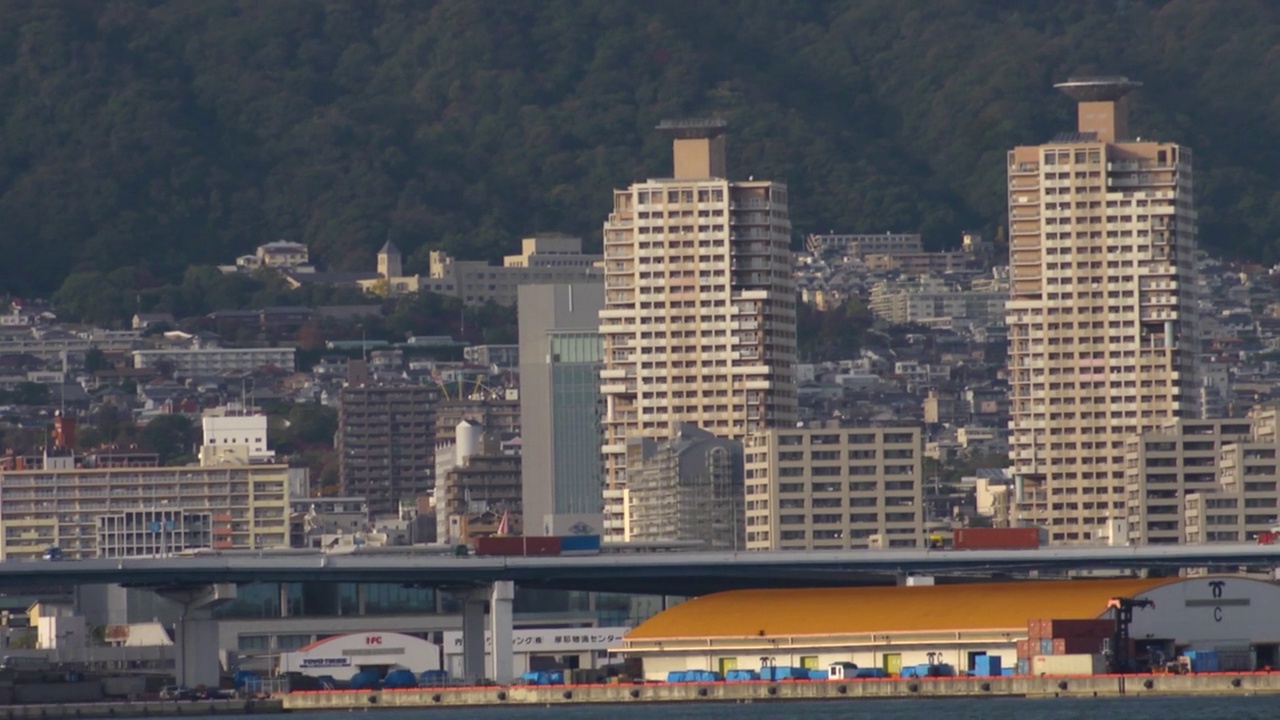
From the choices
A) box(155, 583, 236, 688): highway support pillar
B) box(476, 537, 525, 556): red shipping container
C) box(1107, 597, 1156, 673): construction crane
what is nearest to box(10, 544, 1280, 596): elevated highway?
box(155, 583, 236, 688): highway support pillar

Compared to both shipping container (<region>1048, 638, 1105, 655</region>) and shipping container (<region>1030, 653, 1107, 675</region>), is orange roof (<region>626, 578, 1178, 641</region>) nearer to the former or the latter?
shipping container (<region>1048, 638, 1105, 655</region>)

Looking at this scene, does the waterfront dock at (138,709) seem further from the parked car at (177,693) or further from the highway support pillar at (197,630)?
the highway support pillar at (197,630)

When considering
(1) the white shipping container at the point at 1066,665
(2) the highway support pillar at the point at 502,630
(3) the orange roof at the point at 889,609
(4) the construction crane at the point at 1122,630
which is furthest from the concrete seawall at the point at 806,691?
(2) the highway support pillar at the point at 502,630

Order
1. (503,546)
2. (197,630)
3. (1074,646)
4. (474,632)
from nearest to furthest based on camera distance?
(1074,646)
(197,630)
(474,632)
(503,546)

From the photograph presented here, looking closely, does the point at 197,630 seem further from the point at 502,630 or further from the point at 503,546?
the point at 503,546

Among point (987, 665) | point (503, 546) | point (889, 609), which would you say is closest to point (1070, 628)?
point (987, 665)

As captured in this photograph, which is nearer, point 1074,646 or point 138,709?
point 1074,646
